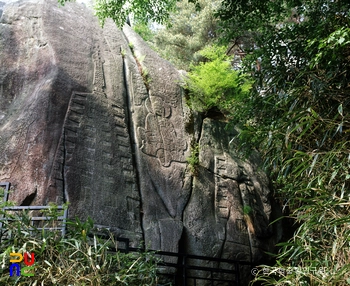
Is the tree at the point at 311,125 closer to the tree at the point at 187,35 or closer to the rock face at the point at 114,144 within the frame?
the rock face at the point at 114,144

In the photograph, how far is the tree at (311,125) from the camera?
331 centimetres

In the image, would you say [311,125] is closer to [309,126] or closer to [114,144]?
[309,126]

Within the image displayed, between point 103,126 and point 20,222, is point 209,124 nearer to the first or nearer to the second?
point 103,126

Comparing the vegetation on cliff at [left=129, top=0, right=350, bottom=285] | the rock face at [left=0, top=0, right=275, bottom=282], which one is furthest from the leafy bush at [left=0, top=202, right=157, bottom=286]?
the rock face at [left=0, top=0, right=275, bottom=282]

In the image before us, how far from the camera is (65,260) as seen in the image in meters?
2.77

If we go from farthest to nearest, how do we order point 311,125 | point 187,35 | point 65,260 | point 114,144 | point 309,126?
point 187,35 < point 114,144 < point 311,125 < point 309,126 < point 65,260

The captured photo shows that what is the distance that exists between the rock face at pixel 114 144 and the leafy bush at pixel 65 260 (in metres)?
2.25

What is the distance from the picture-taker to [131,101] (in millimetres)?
6961

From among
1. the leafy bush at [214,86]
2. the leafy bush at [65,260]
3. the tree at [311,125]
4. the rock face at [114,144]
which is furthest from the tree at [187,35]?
the leafy bush at [65,260]

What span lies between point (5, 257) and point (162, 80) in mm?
5417

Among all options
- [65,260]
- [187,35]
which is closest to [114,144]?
[65,260]

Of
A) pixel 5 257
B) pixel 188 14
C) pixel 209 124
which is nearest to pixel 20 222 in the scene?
pixel 5 257

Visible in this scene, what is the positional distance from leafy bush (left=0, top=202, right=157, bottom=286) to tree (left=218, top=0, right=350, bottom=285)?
46.8 inches

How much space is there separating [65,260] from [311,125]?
7.52ft
